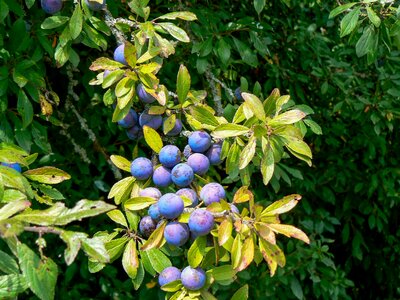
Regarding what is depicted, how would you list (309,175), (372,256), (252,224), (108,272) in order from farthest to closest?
(372,256), (309,175), (108,272), (252,224)

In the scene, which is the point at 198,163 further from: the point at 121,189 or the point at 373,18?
the point at 373,18

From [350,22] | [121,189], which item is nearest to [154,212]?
[121,189]

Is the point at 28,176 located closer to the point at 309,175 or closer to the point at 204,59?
the point at 204,59

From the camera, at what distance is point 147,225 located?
1.13m

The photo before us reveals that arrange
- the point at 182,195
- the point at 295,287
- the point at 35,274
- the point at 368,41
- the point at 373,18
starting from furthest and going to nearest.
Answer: the point at 295,287, the point at 368,41, the point at 373,18, the point at 182,195, the point at 35,274

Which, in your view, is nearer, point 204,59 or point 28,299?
point 204,59

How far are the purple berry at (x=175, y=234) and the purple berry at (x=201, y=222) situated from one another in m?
0.04

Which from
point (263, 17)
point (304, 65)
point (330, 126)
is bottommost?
point (330, 126)

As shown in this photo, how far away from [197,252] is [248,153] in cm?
20

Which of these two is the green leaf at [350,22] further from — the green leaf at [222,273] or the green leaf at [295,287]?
the green leaf at [295,287]

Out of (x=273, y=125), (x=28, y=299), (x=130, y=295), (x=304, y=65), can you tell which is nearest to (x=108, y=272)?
(x=130, y=295)

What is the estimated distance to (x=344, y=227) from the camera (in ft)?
8.93

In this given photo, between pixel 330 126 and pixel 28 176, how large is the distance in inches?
63.6

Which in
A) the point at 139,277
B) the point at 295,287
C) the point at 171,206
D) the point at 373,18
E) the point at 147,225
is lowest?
the point at 295,287
